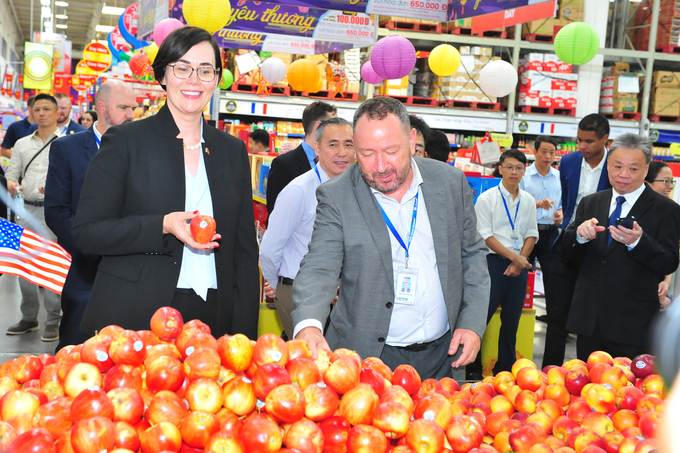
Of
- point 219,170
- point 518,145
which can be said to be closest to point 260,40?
point 518,145

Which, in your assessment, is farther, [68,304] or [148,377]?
[68,304]

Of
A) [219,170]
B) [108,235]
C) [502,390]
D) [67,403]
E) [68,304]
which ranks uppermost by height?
[219,170]

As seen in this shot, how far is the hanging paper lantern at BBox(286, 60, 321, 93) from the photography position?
890cm

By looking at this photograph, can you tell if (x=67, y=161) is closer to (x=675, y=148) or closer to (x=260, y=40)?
(x=260, y=40)

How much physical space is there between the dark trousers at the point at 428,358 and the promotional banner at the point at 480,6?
4.20 meters

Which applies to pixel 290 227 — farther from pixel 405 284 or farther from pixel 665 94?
pixel 665 94

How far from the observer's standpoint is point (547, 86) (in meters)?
11.1

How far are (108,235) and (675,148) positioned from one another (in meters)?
11.5

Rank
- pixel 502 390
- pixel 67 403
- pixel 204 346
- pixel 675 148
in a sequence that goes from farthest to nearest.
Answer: pixel 675 148 → pixel 502 390 → pixel 204 346 → pixel 67 403

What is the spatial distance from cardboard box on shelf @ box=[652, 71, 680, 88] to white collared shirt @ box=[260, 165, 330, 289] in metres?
10.2

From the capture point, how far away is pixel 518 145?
11594 millimetres

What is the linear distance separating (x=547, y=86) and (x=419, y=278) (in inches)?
390

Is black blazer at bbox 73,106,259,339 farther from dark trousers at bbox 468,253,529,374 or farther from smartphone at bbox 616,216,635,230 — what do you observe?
dark trousers at bbox 468,253,529,374

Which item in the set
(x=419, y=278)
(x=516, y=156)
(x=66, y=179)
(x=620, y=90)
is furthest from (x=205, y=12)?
(x=620, y=90)
